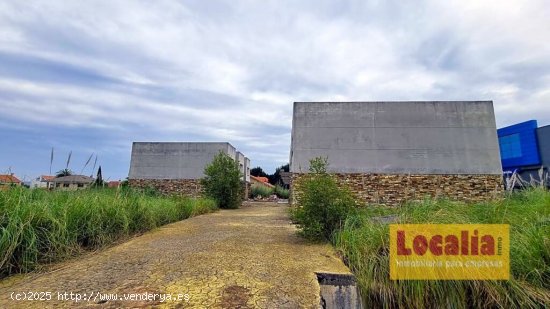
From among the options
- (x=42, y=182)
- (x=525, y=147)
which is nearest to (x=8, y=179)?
(x=42, y=182)

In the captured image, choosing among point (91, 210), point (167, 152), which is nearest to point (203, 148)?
point (167, 152)

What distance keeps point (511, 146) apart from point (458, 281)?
22.1 m

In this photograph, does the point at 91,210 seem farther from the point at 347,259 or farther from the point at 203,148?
the point at 203,148

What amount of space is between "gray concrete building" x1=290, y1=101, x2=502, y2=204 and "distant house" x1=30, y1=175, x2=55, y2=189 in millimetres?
7666

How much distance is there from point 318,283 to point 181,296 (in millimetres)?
1241

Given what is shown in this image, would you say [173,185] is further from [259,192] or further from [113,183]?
[113,183]

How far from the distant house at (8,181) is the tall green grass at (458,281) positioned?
14.6 feet

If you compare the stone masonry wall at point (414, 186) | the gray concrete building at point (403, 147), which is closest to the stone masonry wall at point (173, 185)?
the gray concrete building at point (403, 147)

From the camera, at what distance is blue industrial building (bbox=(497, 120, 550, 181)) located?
17609mm

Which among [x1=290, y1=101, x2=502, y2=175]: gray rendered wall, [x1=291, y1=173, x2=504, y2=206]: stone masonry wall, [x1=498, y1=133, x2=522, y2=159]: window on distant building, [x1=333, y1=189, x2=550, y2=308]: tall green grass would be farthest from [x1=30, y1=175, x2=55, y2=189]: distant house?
[x1=498, y1=133, x2=522, y2=159]: window on distant building

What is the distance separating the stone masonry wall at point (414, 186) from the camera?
11117 mm

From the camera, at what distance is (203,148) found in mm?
19672

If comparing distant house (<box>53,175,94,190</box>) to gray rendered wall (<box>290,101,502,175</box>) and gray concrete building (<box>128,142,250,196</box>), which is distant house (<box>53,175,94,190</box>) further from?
gray concrete building (<box>128,142,250,196</box>)

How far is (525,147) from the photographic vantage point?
61.4 ft
